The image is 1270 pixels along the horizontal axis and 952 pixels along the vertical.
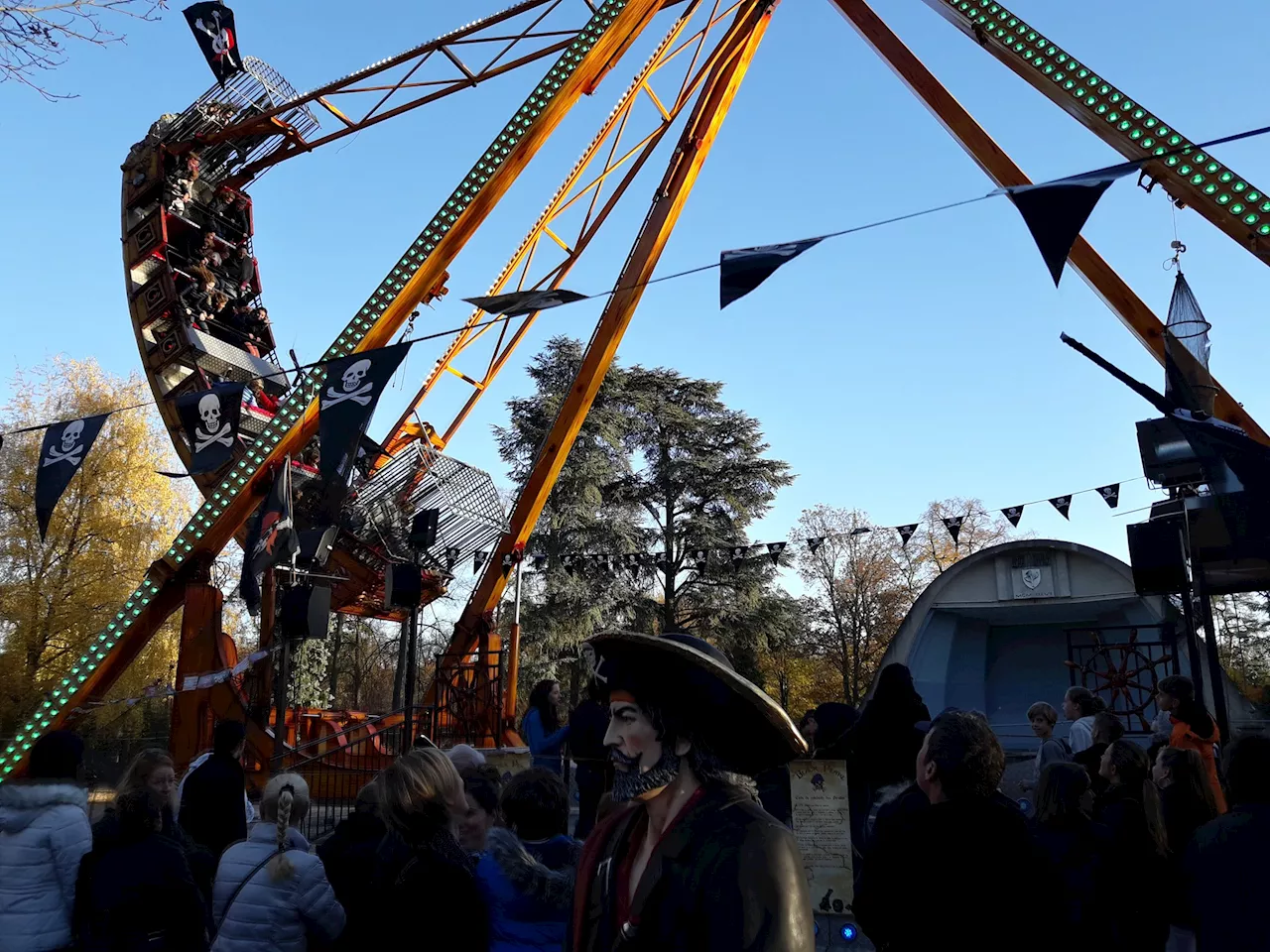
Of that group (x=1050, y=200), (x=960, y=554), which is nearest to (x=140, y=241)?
(x=1050, y=200)

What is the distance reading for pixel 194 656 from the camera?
418 inches

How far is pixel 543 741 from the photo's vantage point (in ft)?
27.7

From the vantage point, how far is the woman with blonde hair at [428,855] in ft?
9.54

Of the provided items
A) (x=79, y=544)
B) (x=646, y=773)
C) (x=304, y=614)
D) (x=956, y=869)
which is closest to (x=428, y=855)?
(x=646, y=773)

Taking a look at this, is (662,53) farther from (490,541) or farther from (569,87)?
(490,541)

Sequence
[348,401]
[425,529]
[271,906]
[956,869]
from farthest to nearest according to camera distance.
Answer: [425,529]
[348,401]
[271,906]
[956,869]

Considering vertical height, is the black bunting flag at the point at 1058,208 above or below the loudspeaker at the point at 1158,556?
above

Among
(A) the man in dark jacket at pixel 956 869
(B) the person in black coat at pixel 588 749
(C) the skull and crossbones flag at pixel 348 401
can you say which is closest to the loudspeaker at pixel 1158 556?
(B) the person in black coat at pixel 588 749

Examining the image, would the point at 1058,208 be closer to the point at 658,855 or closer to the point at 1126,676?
the point at 658,855

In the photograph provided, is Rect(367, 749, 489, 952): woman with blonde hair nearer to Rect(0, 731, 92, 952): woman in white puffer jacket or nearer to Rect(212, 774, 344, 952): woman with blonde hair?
Rect(212, 774, 344, 952): woman with blonde hair

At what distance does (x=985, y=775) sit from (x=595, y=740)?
441cm

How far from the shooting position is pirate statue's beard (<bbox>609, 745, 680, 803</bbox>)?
6.57 ft

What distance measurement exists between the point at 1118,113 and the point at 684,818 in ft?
30.9

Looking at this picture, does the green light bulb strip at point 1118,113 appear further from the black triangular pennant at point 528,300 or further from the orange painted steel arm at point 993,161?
the black triangular pennant at point 528,300
